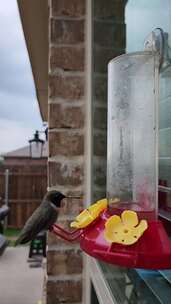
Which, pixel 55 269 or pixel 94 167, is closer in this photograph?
pixel 94 167

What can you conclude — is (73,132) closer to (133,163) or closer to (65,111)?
(65,111)

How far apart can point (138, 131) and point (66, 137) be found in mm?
621

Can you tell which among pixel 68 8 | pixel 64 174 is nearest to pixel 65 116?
pixel 64 174

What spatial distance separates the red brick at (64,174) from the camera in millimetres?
1164

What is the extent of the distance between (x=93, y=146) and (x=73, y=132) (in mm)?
140

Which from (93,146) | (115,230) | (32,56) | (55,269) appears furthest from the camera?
(32,56)

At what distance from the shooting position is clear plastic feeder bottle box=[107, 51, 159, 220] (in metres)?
0.56

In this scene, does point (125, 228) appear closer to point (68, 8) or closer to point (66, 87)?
point (66, 87)

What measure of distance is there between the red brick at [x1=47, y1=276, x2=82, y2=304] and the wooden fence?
806 cm

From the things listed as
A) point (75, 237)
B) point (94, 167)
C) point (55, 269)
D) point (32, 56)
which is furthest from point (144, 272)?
point (32, 56)

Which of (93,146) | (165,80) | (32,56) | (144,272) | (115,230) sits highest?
(32,56)

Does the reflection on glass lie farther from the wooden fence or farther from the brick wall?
the wooden fence

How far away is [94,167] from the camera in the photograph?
41.6 inches

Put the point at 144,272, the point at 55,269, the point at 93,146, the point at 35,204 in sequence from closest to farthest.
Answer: the point at 144,272 → the point at 93,146 → the point at 55,269 → the point at 35,204
